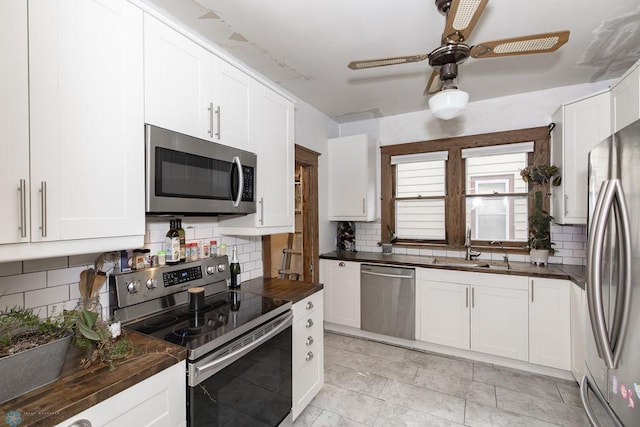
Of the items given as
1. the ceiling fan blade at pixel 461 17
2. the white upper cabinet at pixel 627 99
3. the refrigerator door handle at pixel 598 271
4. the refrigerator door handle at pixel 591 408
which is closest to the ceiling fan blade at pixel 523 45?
the ceiling fan blade at pixel 461 17

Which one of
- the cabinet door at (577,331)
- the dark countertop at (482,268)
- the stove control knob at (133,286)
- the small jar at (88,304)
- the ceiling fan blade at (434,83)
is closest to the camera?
the small jar at (88,304)

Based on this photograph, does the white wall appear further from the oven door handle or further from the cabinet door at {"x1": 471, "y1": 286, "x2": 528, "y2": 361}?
the oven door handle

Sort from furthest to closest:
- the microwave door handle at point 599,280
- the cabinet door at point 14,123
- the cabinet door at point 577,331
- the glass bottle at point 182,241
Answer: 1. the cabinet door at point 577,331
2. the glass bottle at point 182,241
3. the microwave door handle at point 599,280
4. the cabinet door at point 14,123

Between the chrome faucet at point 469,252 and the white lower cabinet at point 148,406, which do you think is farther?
the chrome faucet at point 469,252

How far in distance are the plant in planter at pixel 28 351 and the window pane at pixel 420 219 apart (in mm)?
3486

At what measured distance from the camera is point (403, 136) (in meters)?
3.80

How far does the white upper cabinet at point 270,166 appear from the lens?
2080 millimetres

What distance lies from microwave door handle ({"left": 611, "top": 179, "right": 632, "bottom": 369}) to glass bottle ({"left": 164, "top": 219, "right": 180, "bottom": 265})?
209 cm

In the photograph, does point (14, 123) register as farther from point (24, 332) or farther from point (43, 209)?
point (24, 332)

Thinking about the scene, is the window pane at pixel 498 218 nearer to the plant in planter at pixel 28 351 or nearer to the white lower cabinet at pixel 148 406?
the white lower cabinet at pixel 148 406

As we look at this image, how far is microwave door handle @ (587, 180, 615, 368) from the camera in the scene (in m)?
1.16

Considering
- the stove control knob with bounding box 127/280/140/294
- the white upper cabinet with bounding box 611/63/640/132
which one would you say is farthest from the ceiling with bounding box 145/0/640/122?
the stove control knob with bounding box 127/280/140/294

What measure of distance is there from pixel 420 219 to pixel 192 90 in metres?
3.06

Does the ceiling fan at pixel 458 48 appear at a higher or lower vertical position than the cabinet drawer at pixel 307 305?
higher
